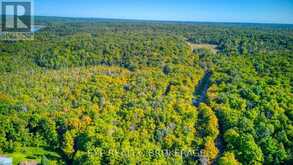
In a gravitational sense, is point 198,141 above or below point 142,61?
below

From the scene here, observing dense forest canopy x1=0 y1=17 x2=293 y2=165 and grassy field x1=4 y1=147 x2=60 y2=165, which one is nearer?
dense forest canopy x1=0 y1=17 x2=293 y2=165

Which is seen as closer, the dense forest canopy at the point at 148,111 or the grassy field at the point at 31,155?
the dense forest canopy at the point at 148,111

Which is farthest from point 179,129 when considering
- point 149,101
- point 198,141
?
point 149,101

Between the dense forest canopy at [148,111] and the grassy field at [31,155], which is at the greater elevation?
the dense forest canopy at [148,111]

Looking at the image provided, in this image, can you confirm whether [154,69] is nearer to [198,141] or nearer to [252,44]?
[198,141]

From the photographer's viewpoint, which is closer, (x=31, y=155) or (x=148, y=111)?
(x=31, y=155)

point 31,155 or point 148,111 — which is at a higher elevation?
point 148,111

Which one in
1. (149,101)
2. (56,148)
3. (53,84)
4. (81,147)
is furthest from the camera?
(53,84)

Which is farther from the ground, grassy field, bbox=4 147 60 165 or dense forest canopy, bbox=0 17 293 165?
dense forest canopy, bbox=0 17 293 165
